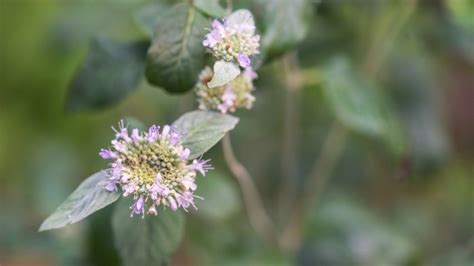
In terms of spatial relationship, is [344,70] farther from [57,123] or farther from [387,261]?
[57,123]

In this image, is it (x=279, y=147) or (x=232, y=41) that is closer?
(x=232, y=41)

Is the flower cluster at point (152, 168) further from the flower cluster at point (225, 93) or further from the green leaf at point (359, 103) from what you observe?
the green leaf at point (359, 103)

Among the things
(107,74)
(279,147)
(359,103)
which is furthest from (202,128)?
(279,147)

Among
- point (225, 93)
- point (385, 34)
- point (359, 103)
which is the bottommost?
point (225, 93)

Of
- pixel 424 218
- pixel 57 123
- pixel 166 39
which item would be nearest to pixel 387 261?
pixel 424 218

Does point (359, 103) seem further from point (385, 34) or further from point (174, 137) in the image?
point (174, 137)

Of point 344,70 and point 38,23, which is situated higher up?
point 38,23
